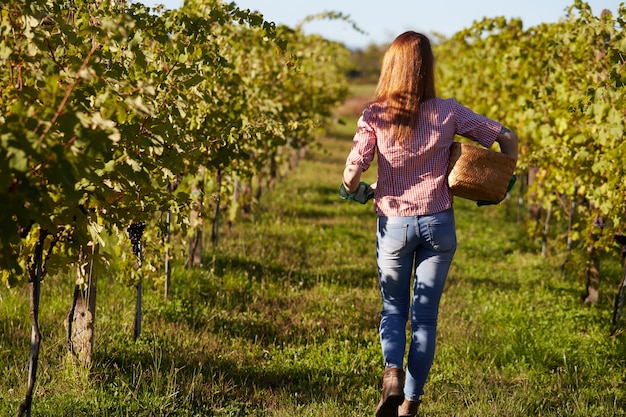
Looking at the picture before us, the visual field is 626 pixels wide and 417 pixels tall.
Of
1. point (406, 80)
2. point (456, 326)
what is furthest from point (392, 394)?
point (456, 326)

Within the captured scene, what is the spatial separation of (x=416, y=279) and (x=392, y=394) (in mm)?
597

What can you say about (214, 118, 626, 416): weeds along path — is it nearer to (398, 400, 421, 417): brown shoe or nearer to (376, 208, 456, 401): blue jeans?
(398, 400, 421, 417): brown shoe

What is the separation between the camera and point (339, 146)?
29297 mm

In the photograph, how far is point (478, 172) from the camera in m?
3.59

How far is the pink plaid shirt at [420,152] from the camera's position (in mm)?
3586

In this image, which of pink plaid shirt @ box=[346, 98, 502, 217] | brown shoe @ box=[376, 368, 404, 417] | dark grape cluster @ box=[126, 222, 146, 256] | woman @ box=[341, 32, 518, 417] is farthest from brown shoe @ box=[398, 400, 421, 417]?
dark grape cluster @ box=[126, 222, 146, 256]

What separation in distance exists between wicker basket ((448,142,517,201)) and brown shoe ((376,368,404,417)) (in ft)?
3.16

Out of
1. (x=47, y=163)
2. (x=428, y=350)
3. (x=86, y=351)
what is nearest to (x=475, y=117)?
(x=428, y=350)

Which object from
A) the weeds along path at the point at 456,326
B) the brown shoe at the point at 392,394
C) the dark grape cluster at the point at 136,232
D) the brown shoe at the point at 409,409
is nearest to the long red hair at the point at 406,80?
the brown shoe at the point at 392,394

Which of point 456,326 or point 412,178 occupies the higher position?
point 412,178

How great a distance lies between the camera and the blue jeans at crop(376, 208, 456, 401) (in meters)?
3.59

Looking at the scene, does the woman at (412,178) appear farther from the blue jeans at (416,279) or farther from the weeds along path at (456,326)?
the weeds along path at (456,326)

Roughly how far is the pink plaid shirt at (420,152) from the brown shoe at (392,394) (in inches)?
31.8

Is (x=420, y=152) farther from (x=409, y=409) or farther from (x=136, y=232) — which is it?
(x=136, y=232)
